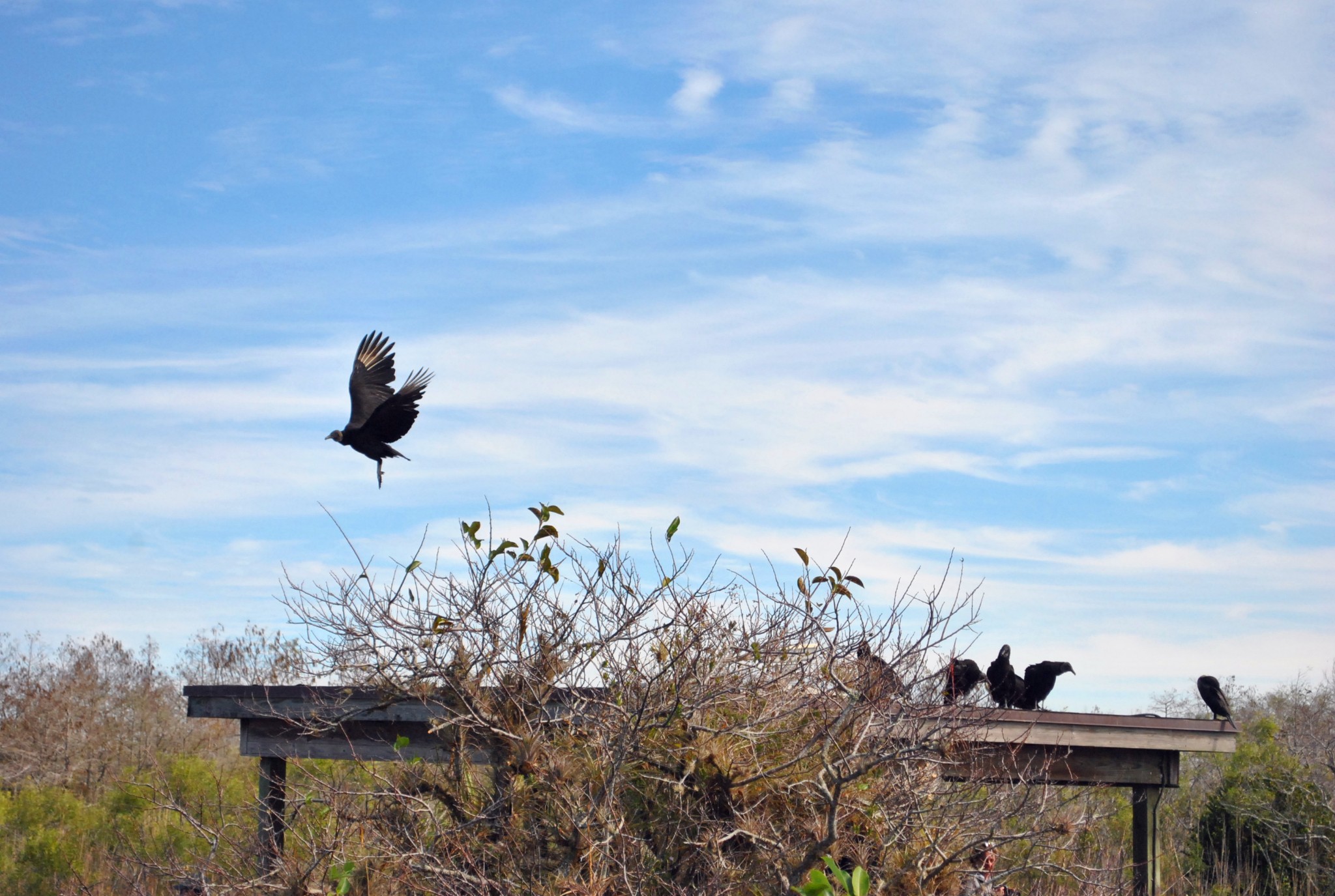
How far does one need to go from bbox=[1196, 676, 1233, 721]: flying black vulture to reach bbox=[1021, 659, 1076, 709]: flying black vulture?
7.22 feet

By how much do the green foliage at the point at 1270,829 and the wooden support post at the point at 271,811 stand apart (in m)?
8.16

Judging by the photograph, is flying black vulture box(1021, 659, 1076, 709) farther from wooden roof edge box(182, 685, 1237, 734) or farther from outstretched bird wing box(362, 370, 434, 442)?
outstretched bird wing box(362, 370, 434, 442)

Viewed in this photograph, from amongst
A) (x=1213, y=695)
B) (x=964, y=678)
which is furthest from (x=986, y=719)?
(x=1213, y=695)

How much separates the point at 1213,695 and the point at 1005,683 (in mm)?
2957

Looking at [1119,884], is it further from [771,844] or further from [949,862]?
[771,844]

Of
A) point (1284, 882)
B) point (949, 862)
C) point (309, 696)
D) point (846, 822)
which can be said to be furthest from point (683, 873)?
point (1284, 882)

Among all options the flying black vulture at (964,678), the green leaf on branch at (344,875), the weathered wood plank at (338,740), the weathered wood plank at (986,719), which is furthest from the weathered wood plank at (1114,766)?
the green leaf on branch at (344,875)

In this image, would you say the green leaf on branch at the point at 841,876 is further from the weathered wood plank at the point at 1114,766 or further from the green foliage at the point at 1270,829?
the green foliage at the point at 1270,829

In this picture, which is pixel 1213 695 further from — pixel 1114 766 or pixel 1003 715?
pixel 1003 715

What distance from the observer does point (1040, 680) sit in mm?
8266

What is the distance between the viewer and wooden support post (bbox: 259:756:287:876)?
6.33m

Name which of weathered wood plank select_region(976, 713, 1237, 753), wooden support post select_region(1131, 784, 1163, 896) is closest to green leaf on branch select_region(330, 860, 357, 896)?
weathered wood plank select_region(976, 713, 1237, 753)

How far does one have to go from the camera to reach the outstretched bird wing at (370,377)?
9445mm

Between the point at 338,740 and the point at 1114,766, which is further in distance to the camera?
the point at 338,740
